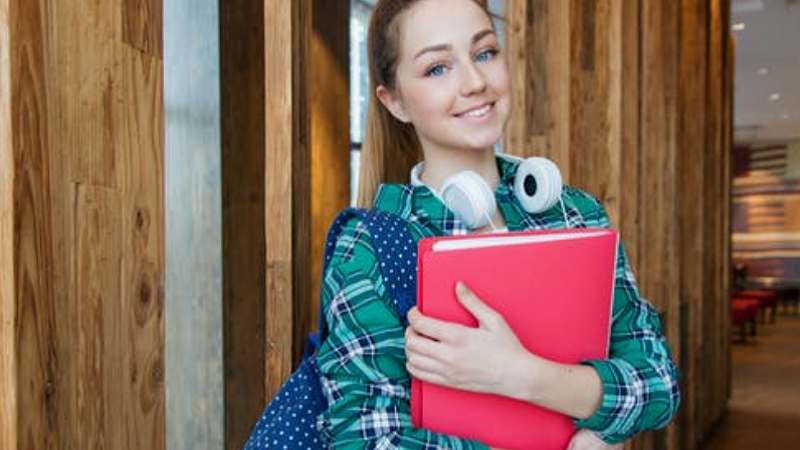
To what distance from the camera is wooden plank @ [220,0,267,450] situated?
2.93 m

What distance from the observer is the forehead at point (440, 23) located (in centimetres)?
99

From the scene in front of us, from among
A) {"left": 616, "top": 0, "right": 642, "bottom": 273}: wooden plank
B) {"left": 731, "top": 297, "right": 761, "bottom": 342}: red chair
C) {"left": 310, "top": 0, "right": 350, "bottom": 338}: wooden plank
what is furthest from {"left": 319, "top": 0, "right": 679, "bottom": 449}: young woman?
{"left": 731, "top": 297, "right": 761, "bottom": 342}: red chair

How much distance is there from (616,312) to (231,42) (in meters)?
2.35

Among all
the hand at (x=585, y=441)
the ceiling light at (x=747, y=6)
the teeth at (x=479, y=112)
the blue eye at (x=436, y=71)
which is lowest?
the hand at (x=585, y=441)

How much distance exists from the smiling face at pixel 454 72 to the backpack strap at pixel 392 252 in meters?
0.16

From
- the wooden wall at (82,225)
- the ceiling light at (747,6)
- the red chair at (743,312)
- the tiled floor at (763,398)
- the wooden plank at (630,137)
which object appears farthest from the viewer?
the red chair at (743,312)

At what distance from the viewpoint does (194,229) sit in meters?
2.92

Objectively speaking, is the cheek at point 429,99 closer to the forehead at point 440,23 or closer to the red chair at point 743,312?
the forehead at point 440,23

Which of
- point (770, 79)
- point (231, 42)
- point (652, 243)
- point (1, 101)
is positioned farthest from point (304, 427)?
point (770, 79)

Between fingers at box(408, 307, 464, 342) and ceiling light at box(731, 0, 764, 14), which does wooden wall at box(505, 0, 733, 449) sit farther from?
ceiling light at box(731, 0, 764, 14)

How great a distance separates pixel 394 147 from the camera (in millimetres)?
1156

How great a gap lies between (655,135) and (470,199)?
2.59 metres

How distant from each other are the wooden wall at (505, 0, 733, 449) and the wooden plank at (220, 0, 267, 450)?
1.21 m

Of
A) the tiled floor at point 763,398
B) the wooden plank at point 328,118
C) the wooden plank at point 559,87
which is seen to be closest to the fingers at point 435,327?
the wooden plank at point 559,87
